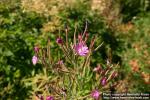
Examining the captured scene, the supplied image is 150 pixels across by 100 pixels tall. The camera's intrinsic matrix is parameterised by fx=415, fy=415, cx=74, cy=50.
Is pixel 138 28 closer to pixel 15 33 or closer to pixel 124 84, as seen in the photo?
pixel 124 84

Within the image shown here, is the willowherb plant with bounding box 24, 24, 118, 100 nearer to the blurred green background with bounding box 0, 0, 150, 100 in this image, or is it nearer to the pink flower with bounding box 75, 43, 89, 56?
the pink flower with bounding box 75, 43, 89, 56

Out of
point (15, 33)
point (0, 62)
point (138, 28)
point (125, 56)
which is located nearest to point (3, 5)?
point (15, 33)

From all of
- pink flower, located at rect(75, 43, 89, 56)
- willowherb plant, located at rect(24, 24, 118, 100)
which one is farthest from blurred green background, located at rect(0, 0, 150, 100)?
pink flower, located at rect(75, 43, 89, 56)

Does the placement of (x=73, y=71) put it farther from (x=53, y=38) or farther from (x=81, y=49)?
(x=53, y=38)

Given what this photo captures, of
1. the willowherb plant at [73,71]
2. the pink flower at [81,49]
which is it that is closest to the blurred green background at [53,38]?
the willowherb plant at [73,71]

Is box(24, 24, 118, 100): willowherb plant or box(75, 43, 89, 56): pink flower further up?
box(75, 43, 89, 56): pink flower

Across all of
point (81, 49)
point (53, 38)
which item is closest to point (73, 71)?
point (81, 49)

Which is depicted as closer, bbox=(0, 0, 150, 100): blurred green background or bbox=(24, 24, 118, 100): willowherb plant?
bbox=(24, 24, 118, 100): willowherb plant

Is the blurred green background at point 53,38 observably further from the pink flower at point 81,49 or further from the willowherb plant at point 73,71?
the pink flower at point 81,49
